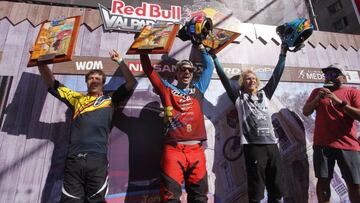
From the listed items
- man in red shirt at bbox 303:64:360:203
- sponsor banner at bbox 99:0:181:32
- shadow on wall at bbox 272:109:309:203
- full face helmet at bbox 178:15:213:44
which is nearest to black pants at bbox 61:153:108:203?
full face helmet at bbox 178:15:213:44

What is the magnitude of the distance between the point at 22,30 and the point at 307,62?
369 cm

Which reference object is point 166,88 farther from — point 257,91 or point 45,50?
point 45,50

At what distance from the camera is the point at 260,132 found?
8.71 ft

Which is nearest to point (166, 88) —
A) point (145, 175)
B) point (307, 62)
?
point (145, 175)

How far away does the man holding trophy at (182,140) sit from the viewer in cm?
225

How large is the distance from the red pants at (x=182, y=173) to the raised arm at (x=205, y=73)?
0.69 meters

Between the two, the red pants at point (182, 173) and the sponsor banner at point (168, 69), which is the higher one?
the sponsor banner at point (168, 69)

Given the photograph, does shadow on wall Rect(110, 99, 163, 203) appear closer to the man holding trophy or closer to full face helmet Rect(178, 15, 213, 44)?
the man holding trophy

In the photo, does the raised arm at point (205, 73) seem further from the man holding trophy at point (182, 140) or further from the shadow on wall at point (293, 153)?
the shadow on wall at point (293, 153)

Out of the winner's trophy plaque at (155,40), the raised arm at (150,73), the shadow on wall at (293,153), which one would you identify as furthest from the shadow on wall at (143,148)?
the shadow on wall at (293,153)

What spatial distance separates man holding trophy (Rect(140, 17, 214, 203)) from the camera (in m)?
2.25

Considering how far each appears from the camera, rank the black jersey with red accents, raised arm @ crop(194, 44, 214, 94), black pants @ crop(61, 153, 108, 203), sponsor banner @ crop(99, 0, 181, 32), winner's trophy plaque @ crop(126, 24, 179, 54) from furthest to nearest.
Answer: sponsor banner @ crop(99, 0, 181, 32), raised arm @ crop(194, 44, 214, 94), winner's trophy plaque @ crop(126, 24, 179, 54), the black jersey with red accents, black pants @ crop(61, 153, 108, 203)

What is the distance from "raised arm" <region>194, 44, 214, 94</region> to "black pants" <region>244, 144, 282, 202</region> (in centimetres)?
76

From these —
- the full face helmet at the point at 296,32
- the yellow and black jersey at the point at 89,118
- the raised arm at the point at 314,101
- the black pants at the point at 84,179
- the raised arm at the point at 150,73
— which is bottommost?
the black pants at the point at 84,179
